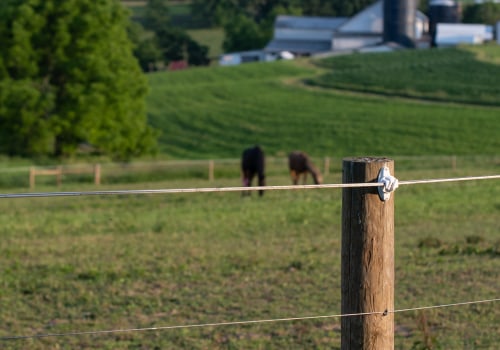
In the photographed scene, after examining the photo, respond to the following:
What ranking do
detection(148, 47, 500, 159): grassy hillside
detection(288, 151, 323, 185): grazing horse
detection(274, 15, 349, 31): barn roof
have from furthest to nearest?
detection(274, 15, 349, 31): barn roof → detection(148, 47, 500, 159): grassy hillside → detection(288, 151, 323, 185): grazing horse

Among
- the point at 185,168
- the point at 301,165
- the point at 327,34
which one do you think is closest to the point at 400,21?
the point at 327,34

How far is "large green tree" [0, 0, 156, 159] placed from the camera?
3209 centimetres

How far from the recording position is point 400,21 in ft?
264

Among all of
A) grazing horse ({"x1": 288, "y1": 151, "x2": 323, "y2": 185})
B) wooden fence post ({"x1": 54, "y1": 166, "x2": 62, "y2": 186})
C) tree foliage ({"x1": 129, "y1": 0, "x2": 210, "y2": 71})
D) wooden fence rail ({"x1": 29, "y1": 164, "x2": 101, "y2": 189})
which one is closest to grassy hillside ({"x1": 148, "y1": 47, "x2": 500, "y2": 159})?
wooden fence rail ({"x1": 29, "y1": 164, "x2": 101, "y2": 189})

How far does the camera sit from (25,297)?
846 centimetres

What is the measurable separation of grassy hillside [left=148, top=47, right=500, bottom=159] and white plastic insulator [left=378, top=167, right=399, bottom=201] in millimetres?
33733

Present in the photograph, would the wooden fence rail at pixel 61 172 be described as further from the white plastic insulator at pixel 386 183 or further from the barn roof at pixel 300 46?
the barn roof at pixel 300 46

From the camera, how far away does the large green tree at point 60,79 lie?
32.1 meters

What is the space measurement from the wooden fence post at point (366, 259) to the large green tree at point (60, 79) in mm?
29584

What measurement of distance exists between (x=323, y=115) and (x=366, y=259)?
42295 millimetres

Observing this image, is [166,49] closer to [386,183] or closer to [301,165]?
[301,165]

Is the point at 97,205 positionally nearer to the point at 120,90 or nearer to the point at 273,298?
the point at 273,298

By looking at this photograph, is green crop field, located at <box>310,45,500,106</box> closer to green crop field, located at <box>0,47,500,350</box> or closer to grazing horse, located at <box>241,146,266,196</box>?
green crop field, located at <box>0,47,500,350</box>

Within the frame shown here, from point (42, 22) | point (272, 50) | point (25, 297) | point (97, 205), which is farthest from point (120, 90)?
point (272, 50)
